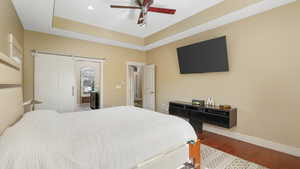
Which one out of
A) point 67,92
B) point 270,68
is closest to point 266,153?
point 270,68

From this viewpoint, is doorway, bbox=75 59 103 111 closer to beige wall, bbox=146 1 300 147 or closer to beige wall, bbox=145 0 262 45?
beige wall, bbox=145 0 262 45

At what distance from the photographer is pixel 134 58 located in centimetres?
527

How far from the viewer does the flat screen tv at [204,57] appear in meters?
3.11

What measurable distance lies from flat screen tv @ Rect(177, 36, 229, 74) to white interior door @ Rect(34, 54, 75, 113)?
338cm

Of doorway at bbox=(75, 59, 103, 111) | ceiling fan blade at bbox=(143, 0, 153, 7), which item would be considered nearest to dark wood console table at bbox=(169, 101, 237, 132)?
ceiling fan blade at bbox=(143, 0, 153, 7)

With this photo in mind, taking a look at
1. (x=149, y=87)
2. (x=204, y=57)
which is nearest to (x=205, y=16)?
(x=204, y=57)

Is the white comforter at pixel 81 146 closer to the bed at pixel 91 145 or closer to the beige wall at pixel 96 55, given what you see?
the bed at pixel 91 145

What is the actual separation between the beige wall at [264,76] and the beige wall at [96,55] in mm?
2858

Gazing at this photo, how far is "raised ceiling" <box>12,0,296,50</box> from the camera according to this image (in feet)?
8.30

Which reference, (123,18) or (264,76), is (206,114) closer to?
(264,76)

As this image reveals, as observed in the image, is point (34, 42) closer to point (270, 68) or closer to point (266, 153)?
point (270, 68)

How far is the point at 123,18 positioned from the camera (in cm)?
348

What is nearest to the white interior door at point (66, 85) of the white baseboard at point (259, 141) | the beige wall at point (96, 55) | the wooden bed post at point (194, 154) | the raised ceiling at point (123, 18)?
the beige wall at point (96, 55)

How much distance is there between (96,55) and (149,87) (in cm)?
229
